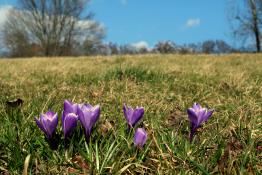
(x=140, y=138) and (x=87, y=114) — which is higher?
(x=87, y=114)

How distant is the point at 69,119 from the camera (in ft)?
5.37

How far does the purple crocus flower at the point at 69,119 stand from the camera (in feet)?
5.36

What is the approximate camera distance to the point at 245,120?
2.45m

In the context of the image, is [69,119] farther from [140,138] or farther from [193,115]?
[193,115]

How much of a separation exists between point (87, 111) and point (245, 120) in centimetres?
115

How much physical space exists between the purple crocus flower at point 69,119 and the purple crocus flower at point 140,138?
26 cm

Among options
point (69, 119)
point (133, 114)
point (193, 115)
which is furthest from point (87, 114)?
point (193, 115)

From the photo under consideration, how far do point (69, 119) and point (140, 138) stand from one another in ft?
1.00

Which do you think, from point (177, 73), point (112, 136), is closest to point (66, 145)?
point (112, 136)

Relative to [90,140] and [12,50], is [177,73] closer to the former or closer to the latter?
[90,140]

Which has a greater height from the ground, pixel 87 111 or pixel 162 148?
pixel 87 111

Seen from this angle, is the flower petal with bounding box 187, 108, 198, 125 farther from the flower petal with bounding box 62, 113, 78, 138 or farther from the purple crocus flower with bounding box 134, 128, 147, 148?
the flower petal with bounding box 62, 113, 78, 138

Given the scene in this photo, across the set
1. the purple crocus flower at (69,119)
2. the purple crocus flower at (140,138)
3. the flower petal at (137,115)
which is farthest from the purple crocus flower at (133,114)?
the purple crocus flower at (69,119)

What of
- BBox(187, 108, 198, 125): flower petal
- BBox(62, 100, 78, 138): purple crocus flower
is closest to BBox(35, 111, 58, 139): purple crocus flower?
BBox(62, 100, 78, 138): purple crocus flower
